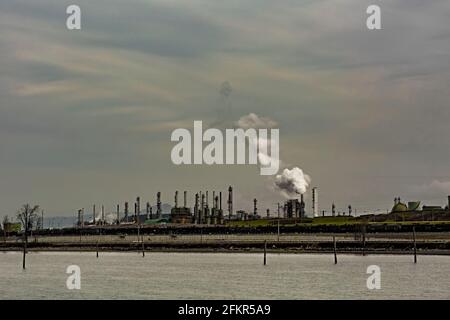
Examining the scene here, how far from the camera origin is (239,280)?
10588 centimetres

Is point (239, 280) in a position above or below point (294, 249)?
below

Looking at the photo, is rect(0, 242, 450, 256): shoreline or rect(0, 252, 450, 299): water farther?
rect(0, 242, 450, 256): shoreline

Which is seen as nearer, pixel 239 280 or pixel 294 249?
pixel 239 280

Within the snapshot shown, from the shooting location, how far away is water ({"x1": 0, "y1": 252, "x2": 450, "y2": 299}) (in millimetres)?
88938

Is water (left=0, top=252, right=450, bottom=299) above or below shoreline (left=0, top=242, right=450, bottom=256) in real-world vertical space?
below

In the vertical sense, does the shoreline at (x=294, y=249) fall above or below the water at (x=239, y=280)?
above

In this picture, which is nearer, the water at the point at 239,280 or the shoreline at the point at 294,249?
the water at the point at 239,280

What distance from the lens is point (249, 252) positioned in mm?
169750

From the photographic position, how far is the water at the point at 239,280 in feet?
292
